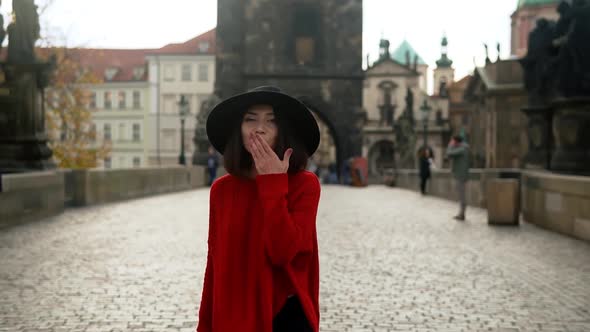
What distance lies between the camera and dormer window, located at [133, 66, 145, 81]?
274 feet

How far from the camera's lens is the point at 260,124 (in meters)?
2.85

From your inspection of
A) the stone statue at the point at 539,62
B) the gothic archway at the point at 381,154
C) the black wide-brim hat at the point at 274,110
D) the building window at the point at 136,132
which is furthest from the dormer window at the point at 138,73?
the black wide-brim hat at the point at 274,110

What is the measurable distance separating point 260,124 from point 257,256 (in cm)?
46

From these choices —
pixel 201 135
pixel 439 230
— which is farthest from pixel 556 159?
pixel 201 135

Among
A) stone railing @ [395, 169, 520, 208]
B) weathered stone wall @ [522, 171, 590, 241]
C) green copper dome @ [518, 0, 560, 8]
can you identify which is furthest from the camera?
green copper dome @ [518, 0, 560, 8]

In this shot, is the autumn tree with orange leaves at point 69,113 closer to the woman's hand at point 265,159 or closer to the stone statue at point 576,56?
the stone statue at point 576,56

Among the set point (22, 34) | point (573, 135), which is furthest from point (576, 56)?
point (22, 34)

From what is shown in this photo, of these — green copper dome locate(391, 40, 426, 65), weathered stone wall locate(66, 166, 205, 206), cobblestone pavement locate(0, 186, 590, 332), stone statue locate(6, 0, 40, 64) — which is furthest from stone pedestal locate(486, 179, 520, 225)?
green copper dome locate(391, 40, 426, 65)

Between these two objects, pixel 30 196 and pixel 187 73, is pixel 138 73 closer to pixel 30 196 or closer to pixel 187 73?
pixel 187 73

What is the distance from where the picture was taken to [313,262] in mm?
2943

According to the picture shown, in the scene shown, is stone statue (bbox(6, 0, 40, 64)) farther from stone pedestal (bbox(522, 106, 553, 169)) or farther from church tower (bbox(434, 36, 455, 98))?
church tower (bbox(434, 36, 455, 98))

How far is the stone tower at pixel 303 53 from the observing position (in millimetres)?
43344

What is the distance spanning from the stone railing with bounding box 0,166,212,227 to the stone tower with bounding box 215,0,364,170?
1441cm

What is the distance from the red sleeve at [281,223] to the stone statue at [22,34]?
1490cm
